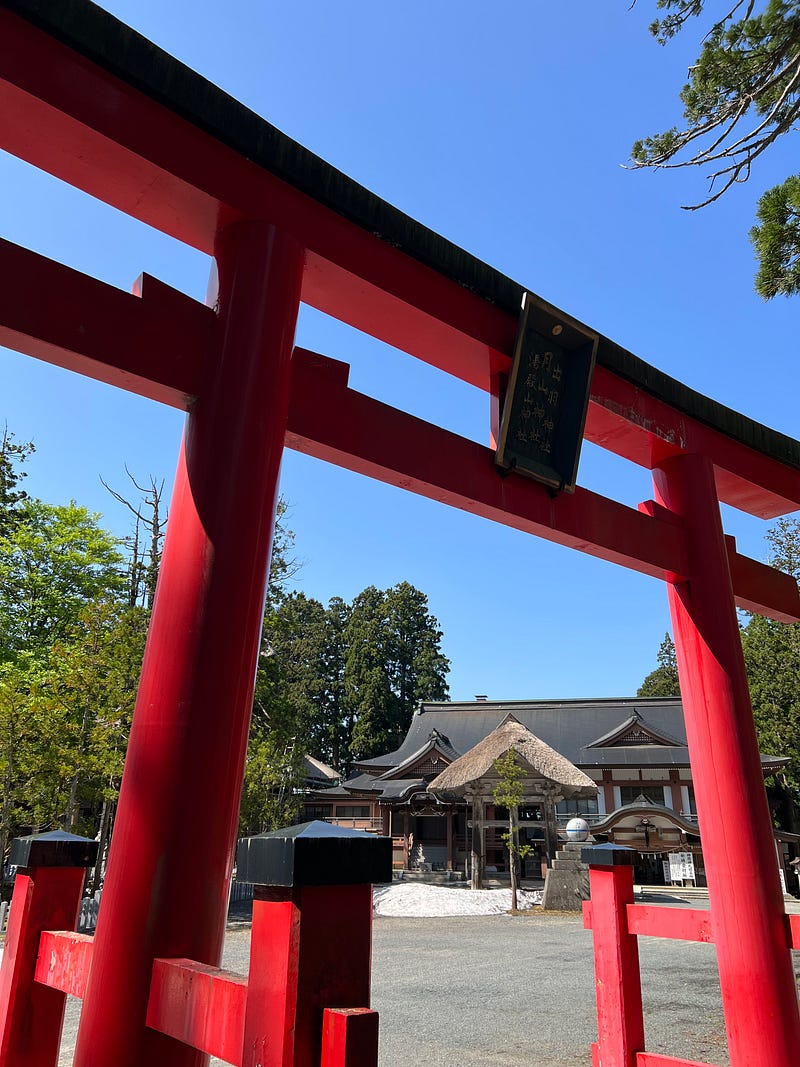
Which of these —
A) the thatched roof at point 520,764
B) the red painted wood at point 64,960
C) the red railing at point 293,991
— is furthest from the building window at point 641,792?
the red railing at point 293,991

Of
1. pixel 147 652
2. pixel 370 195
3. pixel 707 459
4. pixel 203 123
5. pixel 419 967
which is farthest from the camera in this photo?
pixel 419 967

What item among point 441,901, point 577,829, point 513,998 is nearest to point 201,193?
point 513,998

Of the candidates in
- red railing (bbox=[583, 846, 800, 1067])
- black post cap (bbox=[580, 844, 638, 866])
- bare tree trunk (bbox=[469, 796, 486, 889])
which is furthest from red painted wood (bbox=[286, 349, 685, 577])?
bare tree trunk (bbox=[469, 796, 486, 889])

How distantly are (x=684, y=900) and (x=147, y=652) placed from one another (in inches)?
707

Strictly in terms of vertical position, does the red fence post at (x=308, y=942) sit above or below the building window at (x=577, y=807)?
below

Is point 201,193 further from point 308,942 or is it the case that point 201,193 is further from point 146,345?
point 308,942

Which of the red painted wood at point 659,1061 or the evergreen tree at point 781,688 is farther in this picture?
the evergreen tree at point 781,688

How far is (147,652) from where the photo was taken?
1940 mm

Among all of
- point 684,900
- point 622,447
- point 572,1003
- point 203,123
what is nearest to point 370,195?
point 203,123

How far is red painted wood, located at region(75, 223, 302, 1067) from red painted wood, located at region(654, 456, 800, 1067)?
8.14 ft

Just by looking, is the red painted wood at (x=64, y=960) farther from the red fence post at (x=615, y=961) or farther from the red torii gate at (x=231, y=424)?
the red fence post at (x=615, y=961)

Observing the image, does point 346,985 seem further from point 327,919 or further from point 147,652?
point 147,652

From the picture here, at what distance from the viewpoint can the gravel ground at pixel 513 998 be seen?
482 centimetres

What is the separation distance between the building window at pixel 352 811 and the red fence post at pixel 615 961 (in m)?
23.0
